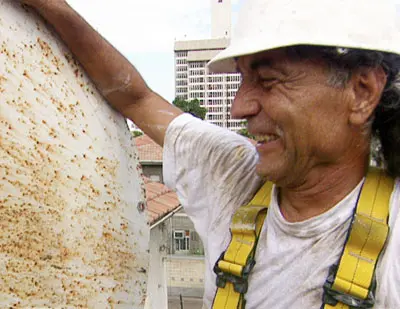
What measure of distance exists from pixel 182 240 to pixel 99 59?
16567 millimetres

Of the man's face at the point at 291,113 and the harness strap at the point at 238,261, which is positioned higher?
the man's face at the point at 291,113

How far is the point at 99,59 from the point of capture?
138cm

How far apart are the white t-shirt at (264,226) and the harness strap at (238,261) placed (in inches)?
1.2

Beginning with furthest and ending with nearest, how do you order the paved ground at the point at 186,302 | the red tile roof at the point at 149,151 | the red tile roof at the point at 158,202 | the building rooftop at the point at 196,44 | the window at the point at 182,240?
the building rooftop at the point at 196,44, the window at the point at 182,240, the paved ground at the point at 186,302, the red tile roof at the point at 149,151, the red tile roof at the point at 158,202

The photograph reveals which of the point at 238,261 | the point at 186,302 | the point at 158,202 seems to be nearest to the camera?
the point at 238,261

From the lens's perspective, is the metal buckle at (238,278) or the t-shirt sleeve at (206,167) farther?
the t-shirt sleeve at (206,167)

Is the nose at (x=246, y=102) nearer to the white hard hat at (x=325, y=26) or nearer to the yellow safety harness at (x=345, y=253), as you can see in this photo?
the white hard hat at (x=325, y=26)

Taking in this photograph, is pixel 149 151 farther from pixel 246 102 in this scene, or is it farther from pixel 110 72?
pixel 246 102

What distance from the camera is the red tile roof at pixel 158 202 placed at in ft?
14.7

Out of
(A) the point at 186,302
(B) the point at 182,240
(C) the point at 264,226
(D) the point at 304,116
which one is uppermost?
(D) the point at 304,116

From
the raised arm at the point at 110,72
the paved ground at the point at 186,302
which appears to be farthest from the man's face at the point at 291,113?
the paved ground at the point at 186,302

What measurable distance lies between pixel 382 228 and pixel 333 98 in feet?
1.07

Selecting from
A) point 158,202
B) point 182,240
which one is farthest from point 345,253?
point 182,240

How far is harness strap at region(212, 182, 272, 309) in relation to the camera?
1315 millimetres
